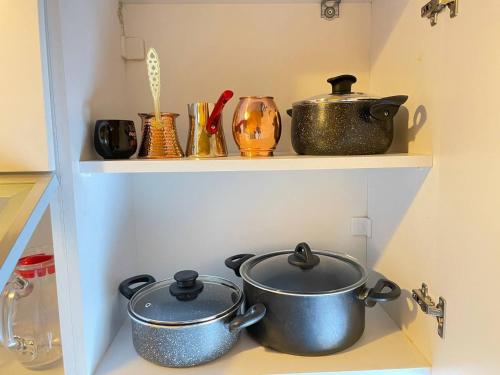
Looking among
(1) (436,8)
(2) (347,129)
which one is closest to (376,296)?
(2) (347,129)

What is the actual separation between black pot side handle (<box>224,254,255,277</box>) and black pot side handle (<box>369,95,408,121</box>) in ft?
1.55

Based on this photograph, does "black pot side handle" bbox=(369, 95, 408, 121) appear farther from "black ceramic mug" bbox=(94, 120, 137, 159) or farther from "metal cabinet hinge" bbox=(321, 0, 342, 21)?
"black ceramic mug" bbox=(94, 120, 137, 159)

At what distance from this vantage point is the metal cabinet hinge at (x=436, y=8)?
0.59 metres

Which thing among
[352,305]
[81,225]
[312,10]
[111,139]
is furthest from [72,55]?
[352,305]

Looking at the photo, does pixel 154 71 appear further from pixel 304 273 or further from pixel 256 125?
pixel 304 273

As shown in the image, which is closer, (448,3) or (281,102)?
(448,3)

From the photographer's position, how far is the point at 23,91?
0.60 metres

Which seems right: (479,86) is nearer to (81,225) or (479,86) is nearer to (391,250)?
(391,250)

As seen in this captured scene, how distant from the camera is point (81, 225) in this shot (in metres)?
0.68

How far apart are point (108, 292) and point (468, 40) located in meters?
0.86

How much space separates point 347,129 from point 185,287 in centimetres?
48

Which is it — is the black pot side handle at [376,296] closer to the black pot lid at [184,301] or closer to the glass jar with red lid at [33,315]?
the black pot lid at [184,301]

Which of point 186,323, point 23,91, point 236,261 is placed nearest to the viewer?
point 23,91

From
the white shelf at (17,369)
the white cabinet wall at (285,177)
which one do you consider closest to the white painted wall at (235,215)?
the white cabinet wall at (285,177)
